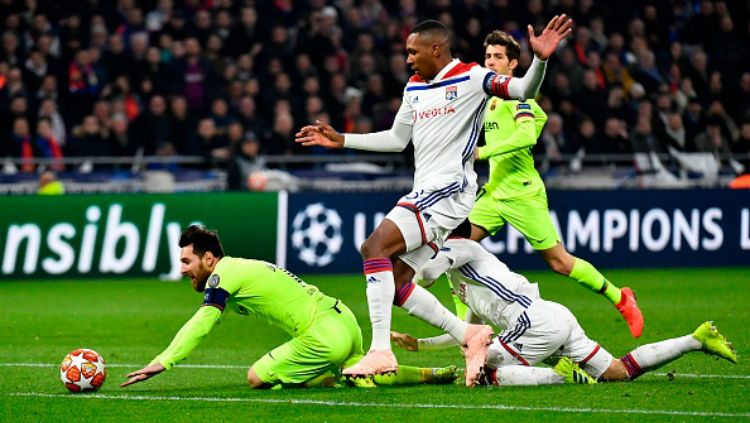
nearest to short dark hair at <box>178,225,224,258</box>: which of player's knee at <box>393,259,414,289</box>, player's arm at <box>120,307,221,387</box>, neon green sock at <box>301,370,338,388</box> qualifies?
player's arm at <box>120,307,221,387</box>

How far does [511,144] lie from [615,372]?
2769 mm

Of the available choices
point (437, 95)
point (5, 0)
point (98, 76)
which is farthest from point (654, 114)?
point (437, 95)

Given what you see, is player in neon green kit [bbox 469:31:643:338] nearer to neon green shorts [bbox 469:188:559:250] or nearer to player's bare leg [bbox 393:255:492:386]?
neon green shorts [bbox 469:188:559:250]

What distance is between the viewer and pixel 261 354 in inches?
425

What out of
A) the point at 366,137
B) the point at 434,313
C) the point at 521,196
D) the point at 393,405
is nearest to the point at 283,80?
the point at 521,196

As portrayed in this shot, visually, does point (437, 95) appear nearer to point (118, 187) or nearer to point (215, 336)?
point (215, 336)

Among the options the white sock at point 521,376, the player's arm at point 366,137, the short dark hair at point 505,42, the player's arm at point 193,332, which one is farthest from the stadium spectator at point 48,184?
the white sock at point 521,376

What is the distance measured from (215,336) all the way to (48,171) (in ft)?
22.3

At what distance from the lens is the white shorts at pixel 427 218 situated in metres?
8.59

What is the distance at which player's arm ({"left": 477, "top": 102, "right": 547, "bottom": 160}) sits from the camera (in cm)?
1079

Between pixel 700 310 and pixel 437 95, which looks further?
pixel 700 310

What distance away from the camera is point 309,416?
23.8ft

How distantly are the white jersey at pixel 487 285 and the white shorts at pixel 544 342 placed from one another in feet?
0.32

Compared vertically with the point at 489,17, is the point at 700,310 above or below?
below
